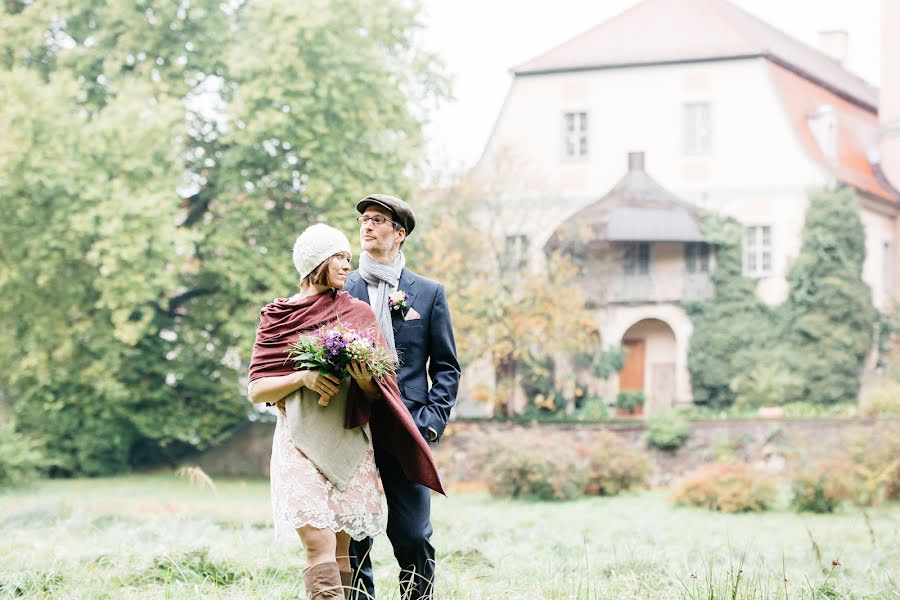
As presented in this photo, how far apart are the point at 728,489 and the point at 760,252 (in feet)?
54.0

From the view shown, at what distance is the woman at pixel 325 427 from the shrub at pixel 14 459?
55.1 feet

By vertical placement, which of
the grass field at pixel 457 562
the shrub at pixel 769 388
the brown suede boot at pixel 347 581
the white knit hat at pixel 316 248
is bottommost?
the grass field at pixel 457 562

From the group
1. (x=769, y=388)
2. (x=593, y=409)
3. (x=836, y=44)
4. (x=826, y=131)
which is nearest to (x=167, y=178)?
(x=593, y=409)

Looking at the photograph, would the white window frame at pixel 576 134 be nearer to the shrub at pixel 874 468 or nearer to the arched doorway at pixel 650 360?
the arched doorway at pixel 650 360

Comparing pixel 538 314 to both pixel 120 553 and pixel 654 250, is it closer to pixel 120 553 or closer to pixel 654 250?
pixel 654 250

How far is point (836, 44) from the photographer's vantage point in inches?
1682

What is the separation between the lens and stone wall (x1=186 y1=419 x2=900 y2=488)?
2358 centimetres

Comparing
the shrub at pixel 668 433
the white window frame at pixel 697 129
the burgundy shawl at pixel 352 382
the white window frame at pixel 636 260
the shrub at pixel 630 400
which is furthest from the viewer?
the white window frame at pixel 697 129

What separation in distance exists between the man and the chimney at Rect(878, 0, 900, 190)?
106 feet

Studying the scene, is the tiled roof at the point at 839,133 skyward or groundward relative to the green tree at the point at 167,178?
skyward

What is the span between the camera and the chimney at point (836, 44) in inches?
1677

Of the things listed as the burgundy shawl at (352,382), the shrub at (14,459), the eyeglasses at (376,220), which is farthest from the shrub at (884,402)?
the burgundy shawl at (352,382)

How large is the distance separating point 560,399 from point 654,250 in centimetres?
523

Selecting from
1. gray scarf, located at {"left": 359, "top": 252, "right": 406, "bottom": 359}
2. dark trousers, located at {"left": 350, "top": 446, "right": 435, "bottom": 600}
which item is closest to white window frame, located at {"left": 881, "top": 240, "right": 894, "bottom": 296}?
gray scarf, located at {"left": 359, "top": 252, "right": 406, "bottom": 359}
